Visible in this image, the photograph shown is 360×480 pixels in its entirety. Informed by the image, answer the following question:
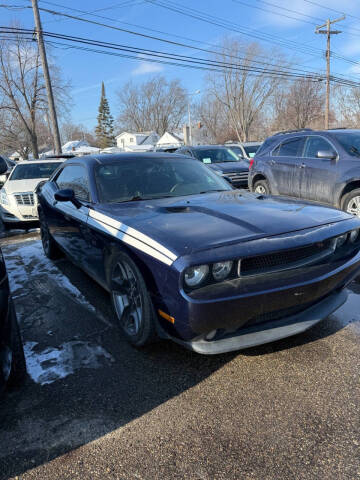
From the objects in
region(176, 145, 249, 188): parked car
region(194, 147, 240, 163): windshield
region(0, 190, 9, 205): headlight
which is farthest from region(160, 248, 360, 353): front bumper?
region(194, 147, 240, 163): windshield

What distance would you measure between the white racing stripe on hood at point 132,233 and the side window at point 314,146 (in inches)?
185

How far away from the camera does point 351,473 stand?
156cm

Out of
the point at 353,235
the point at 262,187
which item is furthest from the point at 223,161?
the point at 353,235

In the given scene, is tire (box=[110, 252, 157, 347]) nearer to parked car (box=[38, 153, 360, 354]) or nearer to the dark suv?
parked car (box=[38, 153, 360, 354])

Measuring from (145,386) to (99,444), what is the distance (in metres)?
0.48

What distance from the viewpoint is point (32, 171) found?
8.95m

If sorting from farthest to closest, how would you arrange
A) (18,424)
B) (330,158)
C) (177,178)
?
1. (330,158)
2. (177,178)
3. (18,424)

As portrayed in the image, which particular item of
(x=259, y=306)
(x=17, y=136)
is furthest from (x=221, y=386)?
(x=17, y=136)

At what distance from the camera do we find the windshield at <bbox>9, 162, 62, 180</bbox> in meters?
8.72

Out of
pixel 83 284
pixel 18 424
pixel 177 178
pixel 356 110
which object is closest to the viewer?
pixel 18 424

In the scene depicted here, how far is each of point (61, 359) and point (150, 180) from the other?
6.04ft

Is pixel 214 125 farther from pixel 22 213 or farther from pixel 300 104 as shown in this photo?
pixel 22 213

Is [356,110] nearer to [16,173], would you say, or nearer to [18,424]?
[16,173]

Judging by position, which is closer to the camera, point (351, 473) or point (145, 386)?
point (351, 473)
